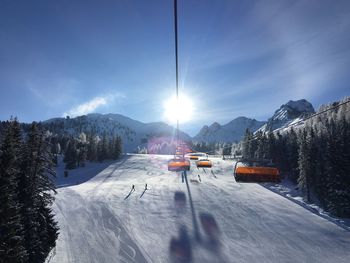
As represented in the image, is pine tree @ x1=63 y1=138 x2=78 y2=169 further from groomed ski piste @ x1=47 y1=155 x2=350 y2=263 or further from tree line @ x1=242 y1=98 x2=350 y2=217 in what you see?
tree line @ x1=242 y1=98 x2=350 y2=217

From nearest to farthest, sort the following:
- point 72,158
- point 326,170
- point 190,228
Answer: point 190,228 → point 326,170 → point 72,158

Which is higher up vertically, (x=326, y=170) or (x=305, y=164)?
(x=305, y=164)

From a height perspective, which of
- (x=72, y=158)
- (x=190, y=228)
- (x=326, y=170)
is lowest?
(x=190, y=228)

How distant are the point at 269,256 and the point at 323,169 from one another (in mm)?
35234

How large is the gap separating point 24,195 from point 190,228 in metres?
21.0

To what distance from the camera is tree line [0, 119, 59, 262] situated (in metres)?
18.2

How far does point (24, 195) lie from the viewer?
2331cm

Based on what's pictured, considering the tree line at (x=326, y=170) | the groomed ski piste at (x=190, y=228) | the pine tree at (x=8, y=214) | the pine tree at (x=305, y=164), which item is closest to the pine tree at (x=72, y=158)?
the groomed ski piste at (x=190, y=228)

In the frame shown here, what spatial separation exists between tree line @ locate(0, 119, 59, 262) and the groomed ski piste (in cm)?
368

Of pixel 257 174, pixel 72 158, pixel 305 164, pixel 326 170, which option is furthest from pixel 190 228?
pixel 72 158

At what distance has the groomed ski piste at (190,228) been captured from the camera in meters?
29.7

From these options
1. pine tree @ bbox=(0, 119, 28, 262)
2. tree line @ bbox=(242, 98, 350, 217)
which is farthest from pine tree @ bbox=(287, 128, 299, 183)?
pine tree @ bbox=(0, 119, 28, 262)

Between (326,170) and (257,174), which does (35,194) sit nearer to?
(257,174)

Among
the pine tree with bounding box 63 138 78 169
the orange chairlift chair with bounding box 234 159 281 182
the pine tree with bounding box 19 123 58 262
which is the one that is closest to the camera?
the orange chairlift chair with bounding box 234 159 281 182
